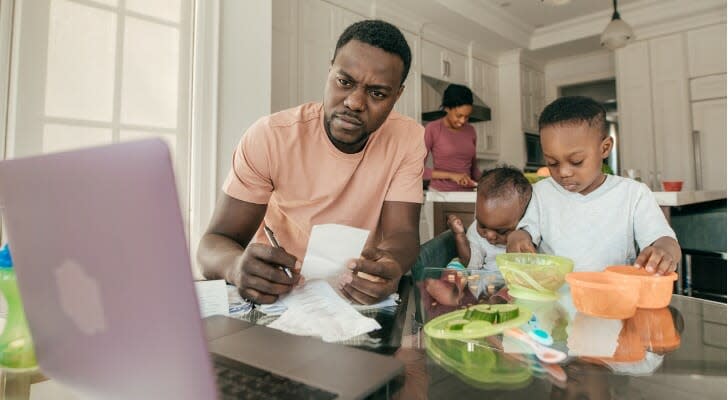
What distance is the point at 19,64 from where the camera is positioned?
1.80m

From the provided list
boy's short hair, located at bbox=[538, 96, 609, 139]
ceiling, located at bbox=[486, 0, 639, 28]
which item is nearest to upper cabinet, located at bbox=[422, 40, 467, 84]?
ceiling, located at bbox=[486, 0, 639, 28]

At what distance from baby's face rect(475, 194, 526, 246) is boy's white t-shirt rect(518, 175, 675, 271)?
0.14 metres

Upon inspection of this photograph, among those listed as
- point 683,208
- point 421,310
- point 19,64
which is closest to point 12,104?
point 19,64

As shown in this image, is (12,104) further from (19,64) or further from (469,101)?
(469,101)

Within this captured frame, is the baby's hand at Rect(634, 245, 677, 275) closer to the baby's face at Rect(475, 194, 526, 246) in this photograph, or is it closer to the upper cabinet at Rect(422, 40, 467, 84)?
the baby's face at Rect(475, 194, 526, 246)

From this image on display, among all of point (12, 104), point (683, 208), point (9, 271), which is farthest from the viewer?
point (683, 208)

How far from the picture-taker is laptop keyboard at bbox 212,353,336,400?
1.37 ft

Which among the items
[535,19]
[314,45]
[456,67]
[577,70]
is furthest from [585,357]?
[577,70]

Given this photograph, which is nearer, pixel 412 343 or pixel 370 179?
pixel 412 343

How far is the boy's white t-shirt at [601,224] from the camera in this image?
121 centimetres

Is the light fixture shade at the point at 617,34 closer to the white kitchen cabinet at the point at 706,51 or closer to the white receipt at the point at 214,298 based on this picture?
the white kitchen cabinet at the point at 706,51

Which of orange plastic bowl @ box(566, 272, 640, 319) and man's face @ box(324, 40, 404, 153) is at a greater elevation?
man's face @ box(324, 40, 404, 153)

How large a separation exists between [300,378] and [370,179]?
0.82m

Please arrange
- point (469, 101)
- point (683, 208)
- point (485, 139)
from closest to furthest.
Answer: point (683, 208)
point (469, 101)
point (485, 139)
